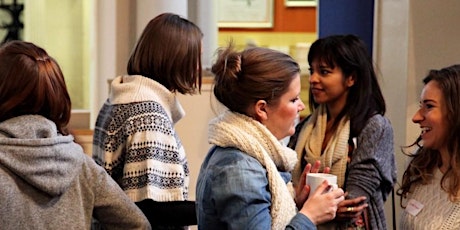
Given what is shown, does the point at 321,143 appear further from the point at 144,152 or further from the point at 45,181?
the point at 45,181

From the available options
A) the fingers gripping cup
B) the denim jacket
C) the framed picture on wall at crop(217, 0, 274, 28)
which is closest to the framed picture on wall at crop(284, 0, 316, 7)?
the framed picture on wall at crop(217, 0, 274, 28)

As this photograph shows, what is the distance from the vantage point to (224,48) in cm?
210

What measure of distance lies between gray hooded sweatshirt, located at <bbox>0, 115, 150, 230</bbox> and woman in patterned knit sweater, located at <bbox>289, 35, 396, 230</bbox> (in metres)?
0.89

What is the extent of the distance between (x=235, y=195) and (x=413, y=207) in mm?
861

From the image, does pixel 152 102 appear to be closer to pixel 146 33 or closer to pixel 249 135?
pixel 146 33

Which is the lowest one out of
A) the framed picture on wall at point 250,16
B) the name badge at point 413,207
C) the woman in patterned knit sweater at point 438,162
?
the name badge at point 413,207

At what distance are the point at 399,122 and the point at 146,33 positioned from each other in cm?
173

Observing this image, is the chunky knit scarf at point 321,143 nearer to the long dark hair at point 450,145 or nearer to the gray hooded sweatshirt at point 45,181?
the long dark hair at point 450,145

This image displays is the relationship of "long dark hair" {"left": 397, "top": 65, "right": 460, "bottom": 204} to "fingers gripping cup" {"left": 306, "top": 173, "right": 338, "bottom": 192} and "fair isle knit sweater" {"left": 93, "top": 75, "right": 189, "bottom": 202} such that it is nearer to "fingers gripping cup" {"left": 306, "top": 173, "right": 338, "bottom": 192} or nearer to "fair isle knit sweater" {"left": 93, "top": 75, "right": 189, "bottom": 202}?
"fingers gripping cup" {"left": 306, "top": 173, "right": 338, "bottom": 192}

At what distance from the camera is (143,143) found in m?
2.47

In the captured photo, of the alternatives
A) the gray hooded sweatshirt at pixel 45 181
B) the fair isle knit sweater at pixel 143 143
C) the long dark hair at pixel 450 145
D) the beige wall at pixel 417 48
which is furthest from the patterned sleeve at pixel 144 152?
the beige wall at pixel 417 48

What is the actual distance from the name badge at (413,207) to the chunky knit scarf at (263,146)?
63cm

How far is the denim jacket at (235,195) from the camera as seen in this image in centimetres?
189

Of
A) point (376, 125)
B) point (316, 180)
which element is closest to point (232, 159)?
point (316, 180)
